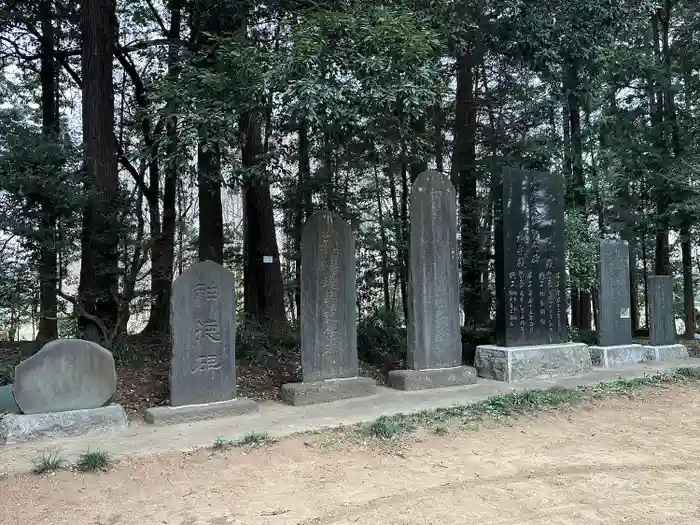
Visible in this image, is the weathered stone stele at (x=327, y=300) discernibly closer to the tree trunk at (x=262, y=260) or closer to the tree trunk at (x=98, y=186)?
the tree trunk at (x=98, y=186)

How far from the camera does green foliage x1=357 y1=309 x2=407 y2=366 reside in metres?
8.47

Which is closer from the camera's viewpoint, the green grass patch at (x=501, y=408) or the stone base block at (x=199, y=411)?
the green grass patch at (x=501, y=408)

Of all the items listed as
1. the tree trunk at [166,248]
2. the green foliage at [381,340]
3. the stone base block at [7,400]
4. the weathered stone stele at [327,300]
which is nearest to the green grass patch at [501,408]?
the weathered stone stele at [327,300]

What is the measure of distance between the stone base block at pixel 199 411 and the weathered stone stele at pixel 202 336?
0.10 metres

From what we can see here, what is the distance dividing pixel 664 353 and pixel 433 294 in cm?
487

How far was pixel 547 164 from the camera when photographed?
10.5 metres

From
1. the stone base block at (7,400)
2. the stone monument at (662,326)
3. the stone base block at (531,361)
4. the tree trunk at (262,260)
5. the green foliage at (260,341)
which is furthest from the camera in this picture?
the tree trunk at (262,260)

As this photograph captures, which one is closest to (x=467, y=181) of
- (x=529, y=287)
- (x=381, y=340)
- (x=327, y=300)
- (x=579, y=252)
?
(x=579, y=252)

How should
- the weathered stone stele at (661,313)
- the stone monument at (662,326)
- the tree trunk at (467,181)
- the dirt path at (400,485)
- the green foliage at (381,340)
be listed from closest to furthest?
the dirt path at (400,485) → the green foliage at (381,340) → the stone monument at (662,326) → the weathered stone stele at (661,313) → the tree trunk at (467,181)

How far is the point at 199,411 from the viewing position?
521 cm

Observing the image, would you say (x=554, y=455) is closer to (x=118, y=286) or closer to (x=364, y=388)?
(x=364, y=388)

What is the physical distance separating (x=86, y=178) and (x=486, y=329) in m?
7.20

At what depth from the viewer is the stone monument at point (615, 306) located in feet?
27.9

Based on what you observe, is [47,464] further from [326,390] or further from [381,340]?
[381,340]
